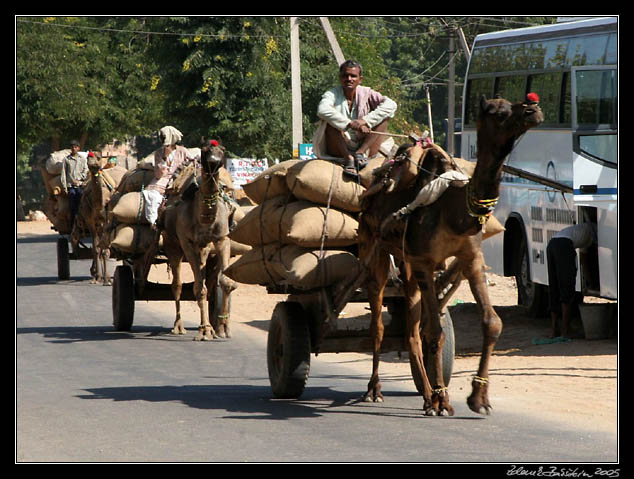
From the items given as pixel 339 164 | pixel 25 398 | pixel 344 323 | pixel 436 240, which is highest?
pixel 339 164

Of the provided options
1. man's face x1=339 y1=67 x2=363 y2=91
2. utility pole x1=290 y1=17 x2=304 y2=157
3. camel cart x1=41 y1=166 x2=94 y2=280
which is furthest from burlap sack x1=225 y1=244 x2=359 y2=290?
utility pole x1=290 y1=17 x2=304 y2=157

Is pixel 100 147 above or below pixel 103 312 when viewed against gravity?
above

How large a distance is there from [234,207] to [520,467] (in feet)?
32.3

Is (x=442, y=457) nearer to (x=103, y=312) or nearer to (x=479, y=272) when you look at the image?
(x=479, y=272)

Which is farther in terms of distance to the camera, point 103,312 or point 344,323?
point 103,312

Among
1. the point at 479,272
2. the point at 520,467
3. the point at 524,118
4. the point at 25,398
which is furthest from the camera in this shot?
the point at 25,398

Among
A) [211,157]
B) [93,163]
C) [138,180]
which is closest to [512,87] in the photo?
[138,180]

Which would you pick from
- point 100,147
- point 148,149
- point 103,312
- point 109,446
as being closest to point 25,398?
point 109,446

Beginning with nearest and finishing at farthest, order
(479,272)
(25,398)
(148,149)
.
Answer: (479,272) → (25,398) → (148,149)

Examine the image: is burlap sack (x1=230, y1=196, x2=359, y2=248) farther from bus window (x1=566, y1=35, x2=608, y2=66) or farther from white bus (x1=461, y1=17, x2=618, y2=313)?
bus window (x1=566, y1=35, x2=608, y2=66)

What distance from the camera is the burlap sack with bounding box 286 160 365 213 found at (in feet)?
36.8

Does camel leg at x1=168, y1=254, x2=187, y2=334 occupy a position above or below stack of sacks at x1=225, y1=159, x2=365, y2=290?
below

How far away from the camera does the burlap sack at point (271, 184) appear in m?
11.9

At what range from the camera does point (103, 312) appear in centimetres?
2106
